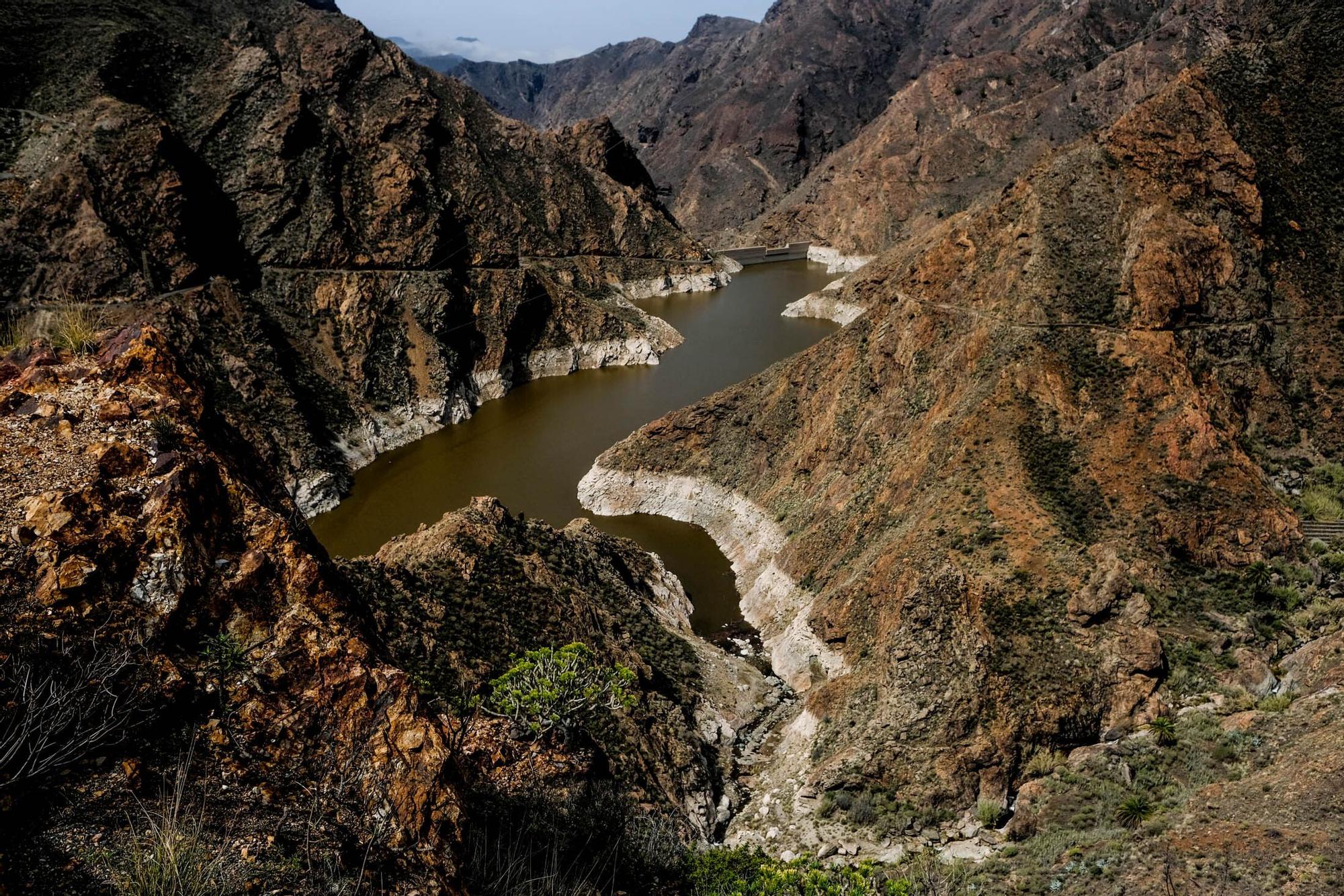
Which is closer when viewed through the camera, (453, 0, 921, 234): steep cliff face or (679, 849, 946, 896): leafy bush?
(679, 849, 946, 896): leafy bush

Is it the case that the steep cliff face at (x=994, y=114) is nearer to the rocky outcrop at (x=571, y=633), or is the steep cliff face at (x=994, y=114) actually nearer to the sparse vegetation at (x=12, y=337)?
the rocky outcrop at (x=571, y=633)

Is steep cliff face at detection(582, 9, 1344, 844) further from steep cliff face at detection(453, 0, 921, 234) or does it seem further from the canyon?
steep cliff face at detection(453, 0, 921, 234)

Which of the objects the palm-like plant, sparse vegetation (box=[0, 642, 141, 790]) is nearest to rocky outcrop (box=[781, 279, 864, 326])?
the palm-like plant

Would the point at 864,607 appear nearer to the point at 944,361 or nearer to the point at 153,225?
the point at 944,361

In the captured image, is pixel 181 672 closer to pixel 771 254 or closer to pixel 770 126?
pixel 771 254

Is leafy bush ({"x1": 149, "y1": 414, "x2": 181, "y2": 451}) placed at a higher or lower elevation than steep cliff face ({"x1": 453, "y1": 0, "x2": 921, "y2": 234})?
lower

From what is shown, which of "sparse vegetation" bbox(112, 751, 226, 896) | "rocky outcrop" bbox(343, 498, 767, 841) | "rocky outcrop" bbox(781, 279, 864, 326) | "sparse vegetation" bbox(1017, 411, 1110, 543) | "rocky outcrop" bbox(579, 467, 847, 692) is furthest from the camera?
"rocky outcrop" bbox(781, 279, 864, 326)

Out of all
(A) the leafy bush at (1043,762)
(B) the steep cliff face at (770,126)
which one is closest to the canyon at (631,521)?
(A) the leafy bush at (1043,762)
